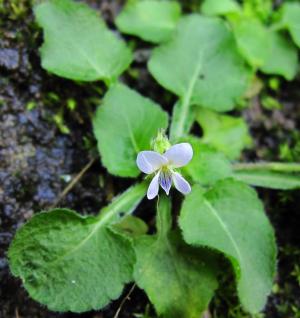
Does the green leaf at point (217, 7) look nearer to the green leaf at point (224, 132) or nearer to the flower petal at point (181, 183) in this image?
the green leaf at point (224, 132)

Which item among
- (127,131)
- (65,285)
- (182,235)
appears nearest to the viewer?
(65,285)

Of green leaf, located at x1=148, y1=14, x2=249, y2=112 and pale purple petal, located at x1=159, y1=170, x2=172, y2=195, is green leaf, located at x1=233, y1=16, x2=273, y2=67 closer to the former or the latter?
green leaf, located at x1=148, y1=14, x2=249, y2=112

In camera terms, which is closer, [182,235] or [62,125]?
[182,235]

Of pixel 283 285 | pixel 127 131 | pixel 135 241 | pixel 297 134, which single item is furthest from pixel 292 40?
pixel 135 241

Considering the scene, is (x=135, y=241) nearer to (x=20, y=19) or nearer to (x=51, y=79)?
(x=51, y=79)

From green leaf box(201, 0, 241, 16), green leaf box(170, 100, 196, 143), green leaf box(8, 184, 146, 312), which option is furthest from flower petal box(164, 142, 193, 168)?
green leaf box(201, 0, 241, 16)

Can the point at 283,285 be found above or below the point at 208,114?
below

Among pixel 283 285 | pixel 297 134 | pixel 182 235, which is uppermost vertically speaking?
pixel 182 235
